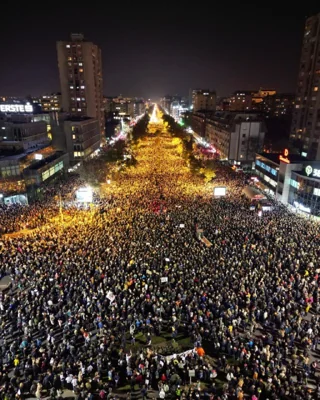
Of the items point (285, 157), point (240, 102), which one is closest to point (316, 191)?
point (285, 157)

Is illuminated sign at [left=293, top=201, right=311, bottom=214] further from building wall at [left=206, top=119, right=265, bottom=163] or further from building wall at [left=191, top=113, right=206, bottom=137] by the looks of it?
building wall at [left=191, top=113, right=206, bottom=137]

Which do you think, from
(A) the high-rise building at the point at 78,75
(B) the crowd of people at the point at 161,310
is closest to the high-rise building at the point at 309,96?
(B) the crowd of people at the point at 161,310

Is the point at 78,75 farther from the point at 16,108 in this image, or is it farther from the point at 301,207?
the point at 301,207

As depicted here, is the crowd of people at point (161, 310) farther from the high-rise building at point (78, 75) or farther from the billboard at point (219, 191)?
the high-rise building at point (78, 75)

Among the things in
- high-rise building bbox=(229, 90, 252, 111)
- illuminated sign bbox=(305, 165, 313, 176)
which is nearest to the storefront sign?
illuminated sign bbox=(305, 165, 313, 176)

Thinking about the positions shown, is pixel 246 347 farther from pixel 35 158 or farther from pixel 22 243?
pixel 35 158
